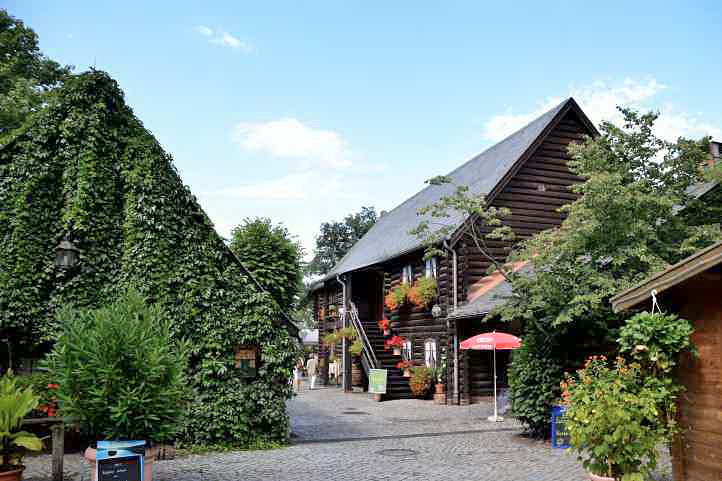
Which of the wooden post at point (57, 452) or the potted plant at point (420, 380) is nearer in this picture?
the wooden post at point (57, 452)

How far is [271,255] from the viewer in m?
15.6

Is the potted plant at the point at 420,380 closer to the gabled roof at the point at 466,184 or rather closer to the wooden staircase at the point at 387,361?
the wooden staircase at the point at 387,361

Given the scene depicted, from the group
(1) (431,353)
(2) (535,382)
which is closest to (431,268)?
(1) (431,353)

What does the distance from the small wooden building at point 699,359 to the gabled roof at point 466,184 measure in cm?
935

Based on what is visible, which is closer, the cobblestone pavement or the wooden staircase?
the cobblestone pavement

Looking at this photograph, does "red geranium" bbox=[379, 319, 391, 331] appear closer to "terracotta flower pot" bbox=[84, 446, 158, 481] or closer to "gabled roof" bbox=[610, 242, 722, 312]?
"terracotta flower pot" bbox=[84, 446, 158, 481]

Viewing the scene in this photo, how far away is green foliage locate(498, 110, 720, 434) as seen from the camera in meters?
12.2


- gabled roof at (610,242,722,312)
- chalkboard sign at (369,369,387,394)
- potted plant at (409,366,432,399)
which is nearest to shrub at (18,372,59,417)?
gabled roof at (610,242,722,312)

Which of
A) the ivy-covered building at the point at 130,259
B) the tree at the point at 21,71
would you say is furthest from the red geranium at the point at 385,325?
the tree at the point at 21,71

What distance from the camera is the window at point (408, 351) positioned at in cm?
2391

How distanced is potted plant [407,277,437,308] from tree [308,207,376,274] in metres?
37.6

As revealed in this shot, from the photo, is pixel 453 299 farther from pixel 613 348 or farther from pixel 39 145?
pixel 39 145

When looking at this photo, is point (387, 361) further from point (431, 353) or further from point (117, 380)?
point (117, 380)

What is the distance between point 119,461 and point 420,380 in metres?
15.3
